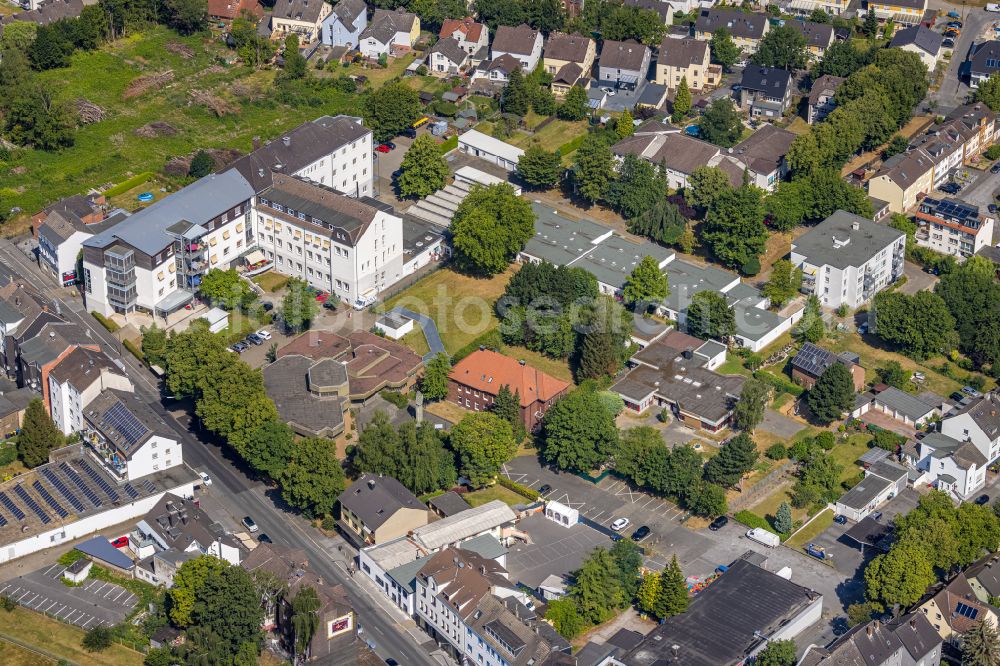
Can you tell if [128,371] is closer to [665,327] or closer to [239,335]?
[239,335]

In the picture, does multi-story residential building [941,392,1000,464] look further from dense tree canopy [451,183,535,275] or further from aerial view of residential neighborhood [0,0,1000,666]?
dense tree canopy [451,183,535,275]

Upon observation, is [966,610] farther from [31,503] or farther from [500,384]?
[31,503]

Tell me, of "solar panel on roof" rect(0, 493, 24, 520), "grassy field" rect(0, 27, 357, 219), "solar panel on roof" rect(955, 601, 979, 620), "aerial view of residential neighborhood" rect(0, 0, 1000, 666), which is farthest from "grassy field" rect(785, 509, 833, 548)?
"grassy field" rect(0, 27, 357, 219)

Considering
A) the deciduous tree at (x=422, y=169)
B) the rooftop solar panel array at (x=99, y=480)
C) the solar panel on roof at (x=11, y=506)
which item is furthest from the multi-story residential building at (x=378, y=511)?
the deciduous tree at (x=422, y=169)

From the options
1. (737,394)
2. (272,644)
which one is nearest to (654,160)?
(737,394)

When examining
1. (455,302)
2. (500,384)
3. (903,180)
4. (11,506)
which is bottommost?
(11,506)

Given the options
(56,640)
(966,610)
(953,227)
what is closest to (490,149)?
(953,227)
